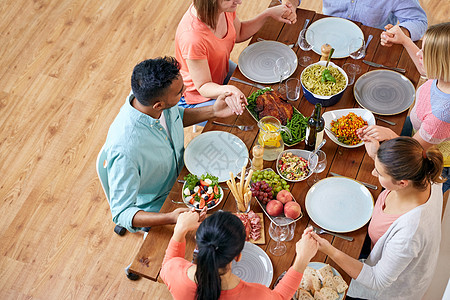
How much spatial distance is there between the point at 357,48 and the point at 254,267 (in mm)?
1430

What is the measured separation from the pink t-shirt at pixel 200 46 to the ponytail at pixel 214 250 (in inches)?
48.2

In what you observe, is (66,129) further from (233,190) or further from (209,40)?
(233,190)

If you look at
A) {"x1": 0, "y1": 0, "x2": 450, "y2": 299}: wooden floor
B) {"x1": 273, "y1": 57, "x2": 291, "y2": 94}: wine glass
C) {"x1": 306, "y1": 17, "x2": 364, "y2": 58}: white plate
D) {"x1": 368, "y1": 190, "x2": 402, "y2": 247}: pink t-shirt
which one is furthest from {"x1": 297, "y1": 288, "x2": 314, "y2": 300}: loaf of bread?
{"x1": 306, "y1": 17, "x2": 364, "y2": 58}: white plate

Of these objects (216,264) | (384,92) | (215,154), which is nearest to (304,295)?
(216,264)

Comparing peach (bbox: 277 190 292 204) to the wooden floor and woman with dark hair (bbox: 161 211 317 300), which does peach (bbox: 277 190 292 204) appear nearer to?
woman with dark hair (bbox: 161 211 317 300)

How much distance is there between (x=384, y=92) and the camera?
2570 millimetres

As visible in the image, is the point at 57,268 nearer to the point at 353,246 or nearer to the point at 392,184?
the point at 353,246

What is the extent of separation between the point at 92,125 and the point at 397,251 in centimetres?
255

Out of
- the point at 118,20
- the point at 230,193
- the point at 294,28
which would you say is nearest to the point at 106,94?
the point at 118,20

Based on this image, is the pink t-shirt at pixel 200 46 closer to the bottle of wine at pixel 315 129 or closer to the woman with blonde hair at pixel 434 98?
the bottle of wine at pixel 315 129

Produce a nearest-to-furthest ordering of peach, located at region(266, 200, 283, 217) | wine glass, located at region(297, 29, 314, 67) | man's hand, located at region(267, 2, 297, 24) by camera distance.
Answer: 1. peach, located at region(266, 200, 283, 217)
2. wine glass, located at region(297, 29, 314, 67)
3. man's hand, located at region(267, 2, 297, 24)

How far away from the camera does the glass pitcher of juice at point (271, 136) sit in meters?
2.29

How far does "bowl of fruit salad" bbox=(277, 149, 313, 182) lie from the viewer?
227 centimetres

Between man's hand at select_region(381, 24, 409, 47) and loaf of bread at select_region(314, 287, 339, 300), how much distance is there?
1528 millimetres
